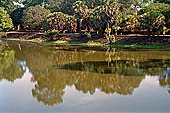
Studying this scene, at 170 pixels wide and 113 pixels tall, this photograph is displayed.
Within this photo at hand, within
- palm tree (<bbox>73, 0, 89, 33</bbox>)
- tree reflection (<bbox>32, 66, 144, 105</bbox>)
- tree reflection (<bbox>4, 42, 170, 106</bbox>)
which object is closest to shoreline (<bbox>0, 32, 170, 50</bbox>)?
palm tree (<bbox>73, 0, 89, 33</bbox>)

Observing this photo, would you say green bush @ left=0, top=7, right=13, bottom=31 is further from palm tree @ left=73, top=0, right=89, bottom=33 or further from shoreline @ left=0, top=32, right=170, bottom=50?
palm tree @ left=73, top=0, right=89, bottom=33

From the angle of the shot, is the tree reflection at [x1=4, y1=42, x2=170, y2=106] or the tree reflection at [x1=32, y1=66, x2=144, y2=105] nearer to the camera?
the tree reflection at [x1=32, y1=66, x2=144, y2=105]

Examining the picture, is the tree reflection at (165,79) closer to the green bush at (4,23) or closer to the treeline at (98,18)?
the treeline at (98,18)

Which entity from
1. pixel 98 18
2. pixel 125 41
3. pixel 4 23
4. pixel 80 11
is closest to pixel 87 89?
pixel 125 41

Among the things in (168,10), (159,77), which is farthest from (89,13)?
(159,77)

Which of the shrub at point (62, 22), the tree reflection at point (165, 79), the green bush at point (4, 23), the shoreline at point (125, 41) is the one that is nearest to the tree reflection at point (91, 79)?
the tree reflection at point (165, 79)

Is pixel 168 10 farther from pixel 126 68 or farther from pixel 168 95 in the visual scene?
pixel 168 95

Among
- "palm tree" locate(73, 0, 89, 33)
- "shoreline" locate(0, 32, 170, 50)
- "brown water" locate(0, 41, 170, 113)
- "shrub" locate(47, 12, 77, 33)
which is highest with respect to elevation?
"palm tree" locate(73, 0, 89, 33)

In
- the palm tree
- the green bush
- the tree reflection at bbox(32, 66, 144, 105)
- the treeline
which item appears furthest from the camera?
the green bush

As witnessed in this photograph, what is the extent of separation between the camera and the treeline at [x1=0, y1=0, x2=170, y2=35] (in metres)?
47.7

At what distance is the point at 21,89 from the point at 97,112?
7467 mm

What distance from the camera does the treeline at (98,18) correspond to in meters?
47.7

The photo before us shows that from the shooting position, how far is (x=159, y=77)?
21500 millimetres

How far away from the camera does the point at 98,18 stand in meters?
55.0
